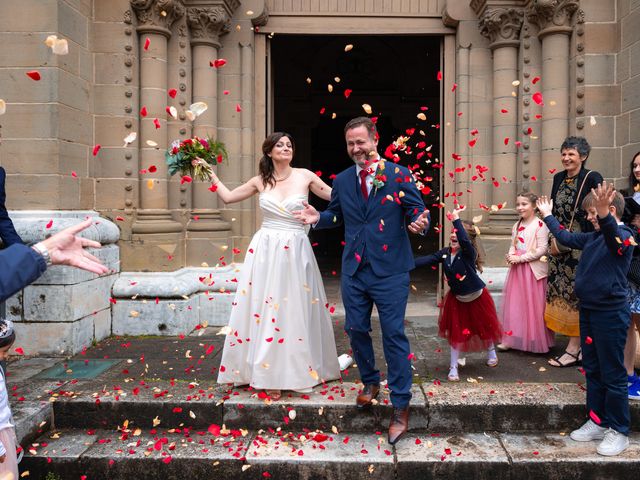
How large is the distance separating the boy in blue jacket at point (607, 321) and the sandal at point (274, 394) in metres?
2.17

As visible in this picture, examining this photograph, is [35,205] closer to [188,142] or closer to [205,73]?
[188,142]

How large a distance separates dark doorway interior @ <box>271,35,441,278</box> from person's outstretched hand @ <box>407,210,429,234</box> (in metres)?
9.38

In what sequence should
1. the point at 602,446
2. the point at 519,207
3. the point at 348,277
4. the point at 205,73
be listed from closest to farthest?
the point at 602,446 → the point at 348,277 → the point at 519,207 → the point at 205,73

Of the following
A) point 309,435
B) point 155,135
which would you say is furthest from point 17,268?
point 155,135

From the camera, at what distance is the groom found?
3838mm

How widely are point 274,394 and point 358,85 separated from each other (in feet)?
38.4

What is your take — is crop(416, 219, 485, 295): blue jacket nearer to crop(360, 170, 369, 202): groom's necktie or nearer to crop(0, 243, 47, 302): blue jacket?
crop(360, 170, 369, 202): groom's necktie

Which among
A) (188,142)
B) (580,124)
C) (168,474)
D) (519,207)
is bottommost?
(168,474)

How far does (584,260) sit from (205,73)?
190 inches

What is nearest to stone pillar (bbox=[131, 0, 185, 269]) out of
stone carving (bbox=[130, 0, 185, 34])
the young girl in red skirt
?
stone carving (bbox=[130, 0, 185, 34])

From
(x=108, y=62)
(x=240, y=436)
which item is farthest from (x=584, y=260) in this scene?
(x=108, y=62)

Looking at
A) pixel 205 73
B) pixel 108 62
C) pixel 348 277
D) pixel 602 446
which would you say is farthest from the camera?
pixel 205 73

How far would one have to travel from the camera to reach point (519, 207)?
5.39 meters

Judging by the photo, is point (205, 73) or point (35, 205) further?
point (205, 73)
